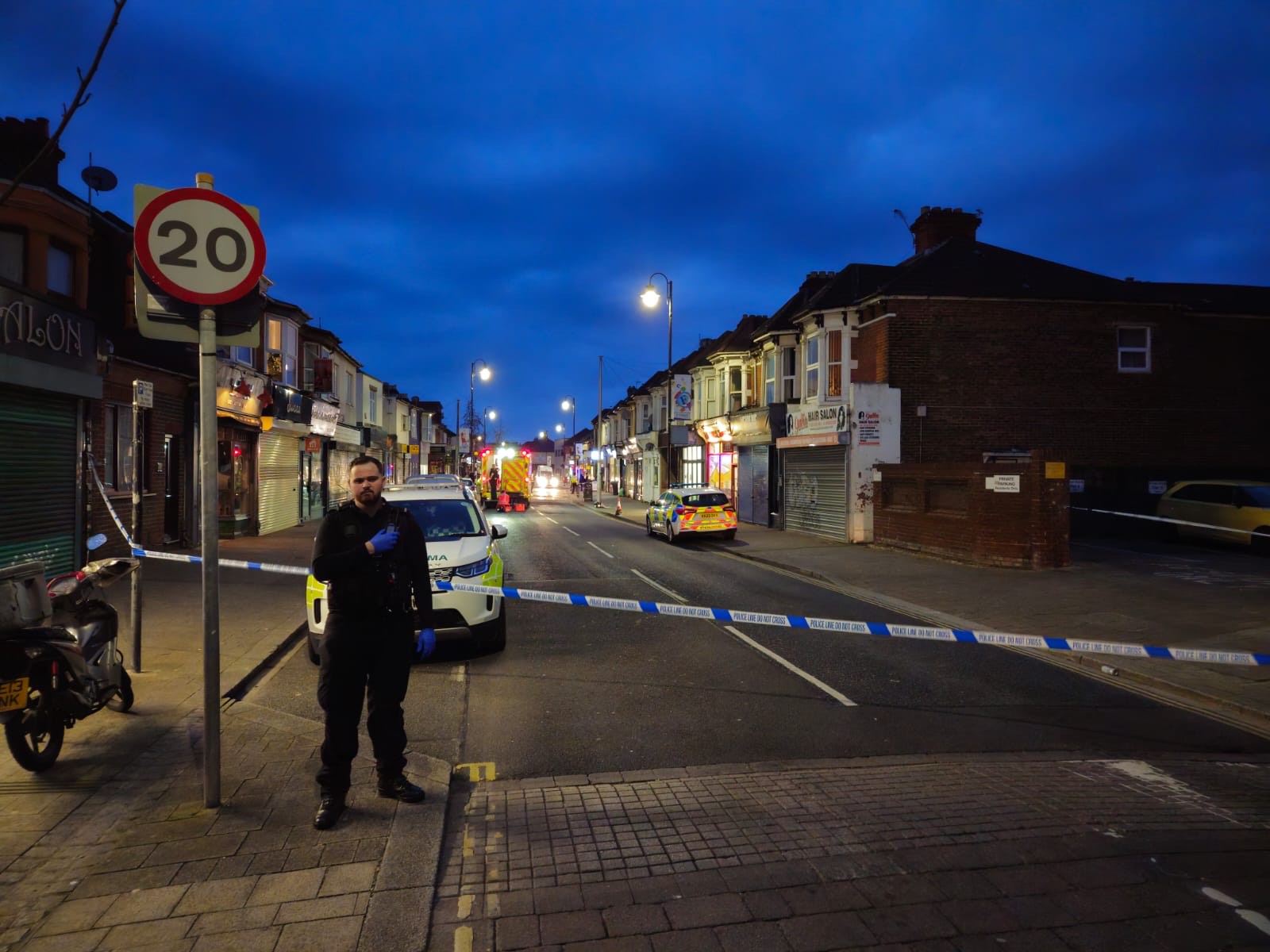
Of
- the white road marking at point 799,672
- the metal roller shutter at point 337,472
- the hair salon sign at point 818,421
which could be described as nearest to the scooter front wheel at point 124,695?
the white road marking at point 799,672

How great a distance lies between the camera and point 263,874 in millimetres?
3578

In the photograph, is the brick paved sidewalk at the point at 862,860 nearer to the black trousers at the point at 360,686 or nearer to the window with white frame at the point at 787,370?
the black trousers at the point at 360,686

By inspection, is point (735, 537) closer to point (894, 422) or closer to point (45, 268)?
point (894, 422)

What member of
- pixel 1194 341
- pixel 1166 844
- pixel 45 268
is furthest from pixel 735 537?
pixel 1166 844

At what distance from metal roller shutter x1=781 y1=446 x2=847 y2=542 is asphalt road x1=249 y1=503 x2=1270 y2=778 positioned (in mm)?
11439

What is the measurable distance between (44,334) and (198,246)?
8807 mm

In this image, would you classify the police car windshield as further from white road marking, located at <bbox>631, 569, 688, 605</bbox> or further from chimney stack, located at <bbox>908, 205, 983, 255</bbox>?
chimney stack, located at <bbox>908, 205, 983, 255</bbox>

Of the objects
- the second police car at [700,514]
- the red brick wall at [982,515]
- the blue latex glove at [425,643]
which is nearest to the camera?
the blue latex glove at [425,643]

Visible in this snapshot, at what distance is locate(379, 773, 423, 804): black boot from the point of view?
4383 mm

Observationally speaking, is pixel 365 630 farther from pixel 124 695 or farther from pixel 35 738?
pixel 124 695

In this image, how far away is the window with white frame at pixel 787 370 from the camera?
2698cm

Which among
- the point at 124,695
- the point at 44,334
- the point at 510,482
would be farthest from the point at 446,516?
the point at 510,482

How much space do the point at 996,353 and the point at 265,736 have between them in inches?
828

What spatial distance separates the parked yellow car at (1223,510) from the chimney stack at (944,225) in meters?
10.5
